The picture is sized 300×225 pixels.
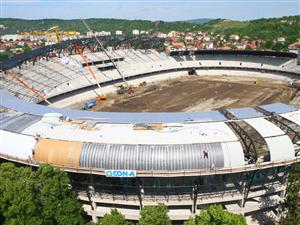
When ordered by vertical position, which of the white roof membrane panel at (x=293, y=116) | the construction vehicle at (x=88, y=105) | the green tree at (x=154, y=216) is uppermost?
the white roof membrane panel at (x=293, y=116)

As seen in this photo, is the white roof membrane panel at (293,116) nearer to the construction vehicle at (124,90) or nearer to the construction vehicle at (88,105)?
the construction vehicle at (88,105)

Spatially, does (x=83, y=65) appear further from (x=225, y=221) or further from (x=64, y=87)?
(x=225, y=221)

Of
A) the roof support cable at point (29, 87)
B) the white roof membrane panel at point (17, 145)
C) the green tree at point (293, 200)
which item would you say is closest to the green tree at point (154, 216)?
the green tree at point (293, 200)

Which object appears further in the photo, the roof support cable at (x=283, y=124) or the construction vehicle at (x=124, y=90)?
the construction vehicle at (x=124, y=90)

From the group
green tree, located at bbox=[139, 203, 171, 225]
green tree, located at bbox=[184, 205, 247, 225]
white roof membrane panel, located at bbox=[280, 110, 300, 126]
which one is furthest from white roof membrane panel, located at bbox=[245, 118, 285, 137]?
green tree, located at bbox=[139, 203, 171, 225]

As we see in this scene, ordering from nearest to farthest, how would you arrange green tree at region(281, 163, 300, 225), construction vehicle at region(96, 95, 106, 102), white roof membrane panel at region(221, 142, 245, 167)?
green tree at region(281, 163, 300, 225)
white roof membrane panel at region(221, 142, 245, 167)
construction vehicle at region(96, 95, 106, 102)

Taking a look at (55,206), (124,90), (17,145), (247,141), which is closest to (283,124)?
(247,141)

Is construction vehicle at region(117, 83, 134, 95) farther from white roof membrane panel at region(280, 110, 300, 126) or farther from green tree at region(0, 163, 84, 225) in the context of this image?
green tree at region(0, 163, 84, 225)
